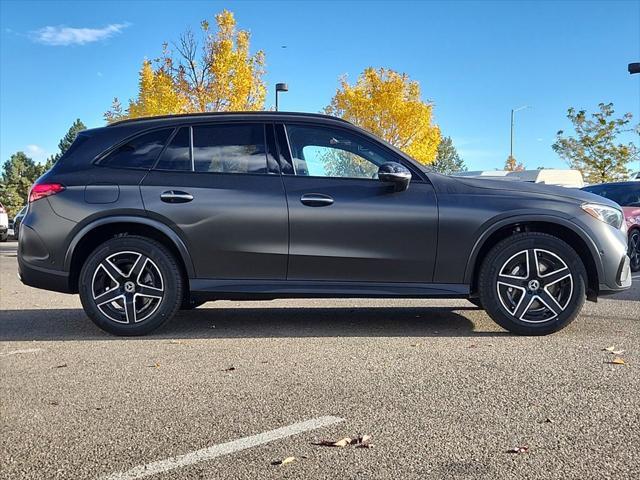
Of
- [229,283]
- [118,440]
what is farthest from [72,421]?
[229,283]

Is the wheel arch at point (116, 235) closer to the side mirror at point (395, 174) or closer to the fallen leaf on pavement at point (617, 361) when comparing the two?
the side mirror at point (395, 174)

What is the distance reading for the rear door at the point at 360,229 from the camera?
491cm

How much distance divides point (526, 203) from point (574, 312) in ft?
3.02

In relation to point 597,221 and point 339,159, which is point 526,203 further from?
point 339,159

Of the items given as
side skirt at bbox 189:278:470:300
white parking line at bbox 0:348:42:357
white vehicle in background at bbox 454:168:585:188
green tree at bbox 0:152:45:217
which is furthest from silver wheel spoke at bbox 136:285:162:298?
green tree at bbox 0:152:45:217

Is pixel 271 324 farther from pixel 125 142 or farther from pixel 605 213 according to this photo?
pixel 605 213

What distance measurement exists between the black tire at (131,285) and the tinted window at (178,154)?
2.08 feet

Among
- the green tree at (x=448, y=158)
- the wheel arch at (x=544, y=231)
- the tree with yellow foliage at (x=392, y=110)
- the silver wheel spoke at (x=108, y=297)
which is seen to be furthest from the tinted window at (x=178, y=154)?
the green tree at (x=448, y=158)

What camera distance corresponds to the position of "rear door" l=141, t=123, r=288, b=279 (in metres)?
4.94

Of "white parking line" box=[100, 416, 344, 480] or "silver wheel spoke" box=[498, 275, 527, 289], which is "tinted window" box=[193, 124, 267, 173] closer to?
"silver wheel spoke" box=[498, 275, 527, 289]

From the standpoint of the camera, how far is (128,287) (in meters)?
5.00

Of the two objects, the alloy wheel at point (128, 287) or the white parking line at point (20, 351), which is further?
the alloy wheel at point (128, 287)

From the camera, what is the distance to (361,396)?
335 cm

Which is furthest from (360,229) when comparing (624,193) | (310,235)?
(624,193)
